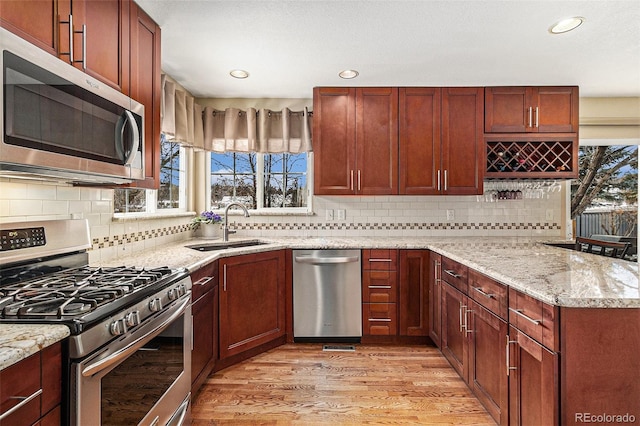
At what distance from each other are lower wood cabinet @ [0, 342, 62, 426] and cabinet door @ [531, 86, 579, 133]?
3.87m

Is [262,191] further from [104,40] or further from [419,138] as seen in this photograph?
[104,40]

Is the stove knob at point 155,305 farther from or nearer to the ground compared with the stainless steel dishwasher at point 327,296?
farther from the ground

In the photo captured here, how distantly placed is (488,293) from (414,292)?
4.06ft

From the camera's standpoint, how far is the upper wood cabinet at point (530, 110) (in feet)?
10.9

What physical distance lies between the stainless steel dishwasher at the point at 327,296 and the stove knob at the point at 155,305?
5.37ft

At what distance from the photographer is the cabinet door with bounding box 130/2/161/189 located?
191cm

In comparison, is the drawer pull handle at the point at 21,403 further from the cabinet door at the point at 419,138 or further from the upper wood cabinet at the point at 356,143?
the cabinet door at the point at 419,138

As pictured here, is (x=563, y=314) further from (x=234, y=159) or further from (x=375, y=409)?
(x=234, y=159)

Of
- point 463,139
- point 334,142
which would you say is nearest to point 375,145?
point 334,142

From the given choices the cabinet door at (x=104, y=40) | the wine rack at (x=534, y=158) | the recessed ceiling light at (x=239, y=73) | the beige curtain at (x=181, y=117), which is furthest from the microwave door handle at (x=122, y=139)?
the wine rack at (x=534, y=158)

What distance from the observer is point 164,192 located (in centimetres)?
321

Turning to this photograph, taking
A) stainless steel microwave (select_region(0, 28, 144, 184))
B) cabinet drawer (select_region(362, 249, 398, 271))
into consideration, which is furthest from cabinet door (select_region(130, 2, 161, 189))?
cabinet drawer (select_region(362, 249, 398, 271))

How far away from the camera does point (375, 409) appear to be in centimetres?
210

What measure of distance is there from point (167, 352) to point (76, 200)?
100 cm
